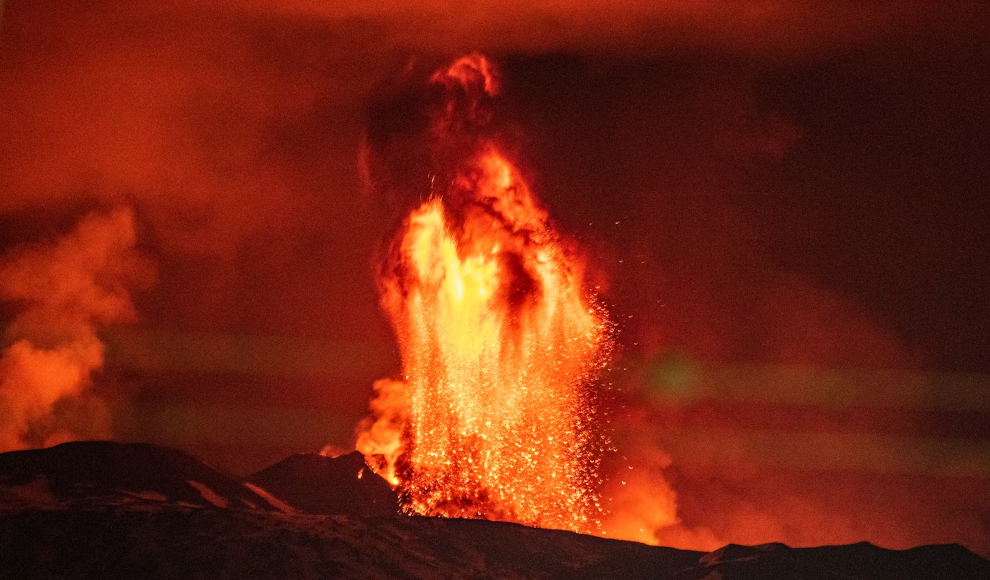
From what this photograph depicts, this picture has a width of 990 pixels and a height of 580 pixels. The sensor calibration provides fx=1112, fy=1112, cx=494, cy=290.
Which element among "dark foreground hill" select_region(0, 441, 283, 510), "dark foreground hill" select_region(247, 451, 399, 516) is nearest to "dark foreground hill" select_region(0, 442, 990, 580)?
"dark foreground hill" select_region(0, 441, 283, 510)

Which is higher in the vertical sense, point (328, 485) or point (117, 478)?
point (328, 485)

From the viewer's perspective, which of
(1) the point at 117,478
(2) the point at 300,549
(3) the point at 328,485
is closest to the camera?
(2) the point at 300,549

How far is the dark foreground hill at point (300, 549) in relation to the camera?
108 m

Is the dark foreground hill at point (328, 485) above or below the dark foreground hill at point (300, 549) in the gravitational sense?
above

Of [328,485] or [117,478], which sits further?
[328,485]

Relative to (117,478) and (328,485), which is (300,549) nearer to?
(117,478)

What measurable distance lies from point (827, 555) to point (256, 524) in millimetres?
64026

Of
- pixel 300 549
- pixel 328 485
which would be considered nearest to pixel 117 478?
pixel 328 485

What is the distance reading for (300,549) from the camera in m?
112

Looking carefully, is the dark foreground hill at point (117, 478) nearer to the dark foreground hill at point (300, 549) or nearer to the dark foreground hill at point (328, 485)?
the dark foreground hill at point (300, 549)

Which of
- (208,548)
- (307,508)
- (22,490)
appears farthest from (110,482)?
(208,548)

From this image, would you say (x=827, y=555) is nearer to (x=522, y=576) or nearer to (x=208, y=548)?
(x=522, y=576)

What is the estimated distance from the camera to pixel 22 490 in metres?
135

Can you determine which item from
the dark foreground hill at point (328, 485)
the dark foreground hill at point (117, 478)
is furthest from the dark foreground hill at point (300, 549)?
the dark foreground hill at point (328, 485)
